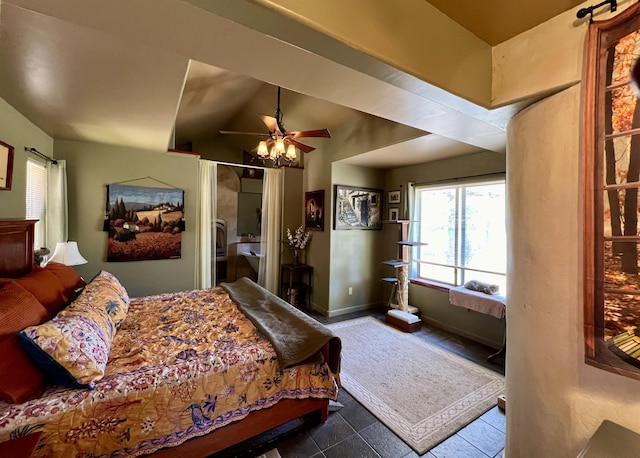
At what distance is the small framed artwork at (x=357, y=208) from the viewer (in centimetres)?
415

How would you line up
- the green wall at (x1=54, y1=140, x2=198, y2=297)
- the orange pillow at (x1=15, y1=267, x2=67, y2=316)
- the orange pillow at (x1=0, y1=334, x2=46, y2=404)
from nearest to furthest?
the orange pillow at (x1=0, y1=334, x2=46, y2=404)
the orange pillow at (x1=15, y1=267, x2=67, y2=316)
the green wall at (x1=54, y1=140, x2=198, y2=297)

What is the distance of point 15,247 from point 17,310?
0.87m

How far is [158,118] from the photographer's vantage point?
244 cm

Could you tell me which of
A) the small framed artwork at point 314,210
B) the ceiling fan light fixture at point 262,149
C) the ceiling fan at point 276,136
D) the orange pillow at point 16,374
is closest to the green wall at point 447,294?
the small framed artwork at point 314,210

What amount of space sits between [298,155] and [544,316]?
436 cm

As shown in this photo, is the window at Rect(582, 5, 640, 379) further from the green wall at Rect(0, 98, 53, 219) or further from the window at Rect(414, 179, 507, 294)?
the green wall at Rect(0, 98, 53, 219)

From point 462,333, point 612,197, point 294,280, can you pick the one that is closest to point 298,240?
point 294,280

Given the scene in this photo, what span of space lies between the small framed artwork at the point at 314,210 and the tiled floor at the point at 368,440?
273 cm

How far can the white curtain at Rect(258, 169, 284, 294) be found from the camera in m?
4.55

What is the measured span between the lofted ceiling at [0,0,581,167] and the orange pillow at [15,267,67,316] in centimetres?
131

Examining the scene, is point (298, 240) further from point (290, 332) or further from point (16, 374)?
point (16, 374)

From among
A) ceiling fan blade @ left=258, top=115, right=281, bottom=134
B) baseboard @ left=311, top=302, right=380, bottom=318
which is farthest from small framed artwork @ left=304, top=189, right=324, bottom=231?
ceiling fan blade @ left=258, top=115, right=281, bottom=134

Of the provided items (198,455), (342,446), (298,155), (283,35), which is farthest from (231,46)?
(298,155)

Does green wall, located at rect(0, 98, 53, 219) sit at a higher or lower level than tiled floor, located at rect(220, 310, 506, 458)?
A: higher
